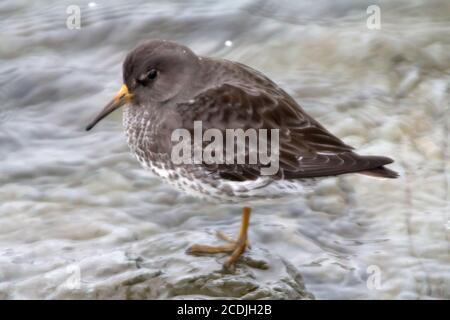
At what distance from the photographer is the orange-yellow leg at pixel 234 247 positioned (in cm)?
568

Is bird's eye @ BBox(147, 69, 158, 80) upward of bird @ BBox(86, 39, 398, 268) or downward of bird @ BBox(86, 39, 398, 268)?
upward

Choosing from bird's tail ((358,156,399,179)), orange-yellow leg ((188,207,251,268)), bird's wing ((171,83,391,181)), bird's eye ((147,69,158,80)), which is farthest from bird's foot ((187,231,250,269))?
bird's eye ((147,69,158,80))

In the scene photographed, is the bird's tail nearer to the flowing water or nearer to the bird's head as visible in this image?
the flowing water

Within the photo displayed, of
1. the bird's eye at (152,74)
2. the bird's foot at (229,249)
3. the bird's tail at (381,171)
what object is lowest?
the bird's foot at (229,249)

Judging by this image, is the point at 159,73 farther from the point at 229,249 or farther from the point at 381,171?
the point at 381,171

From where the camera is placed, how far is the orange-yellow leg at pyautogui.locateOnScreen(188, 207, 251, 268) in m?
5.68

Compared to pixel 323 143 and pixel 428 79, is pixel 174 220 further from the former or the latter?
pixel 428 79

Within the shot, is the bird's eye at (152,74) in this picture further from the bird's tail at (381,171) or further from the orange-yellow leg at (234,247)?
the bird's tail at (381,171)

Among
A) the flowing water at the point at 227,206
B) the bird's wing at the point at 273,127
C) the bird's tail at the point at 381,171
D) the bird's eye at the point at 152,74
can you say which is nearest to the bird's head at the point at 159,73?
the bird's eye at the point at 152,74

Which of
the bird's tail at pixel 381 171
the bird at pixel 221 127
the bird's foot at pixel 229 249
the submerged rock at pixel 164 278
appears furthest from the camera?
the bird's foot at pixel 229 249

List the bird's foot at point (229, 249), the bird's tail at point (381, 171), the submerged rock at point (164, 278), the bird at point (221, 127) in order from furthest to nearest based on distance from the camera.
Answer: the bird's foot at point (229, 249), the bird at point (221, 127), the bird's tail at point (381, 171), the submerged rock at point (164, 278)

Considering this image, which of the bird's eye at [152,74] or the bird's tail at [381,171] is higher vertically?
the bird's eye at [152,74]
